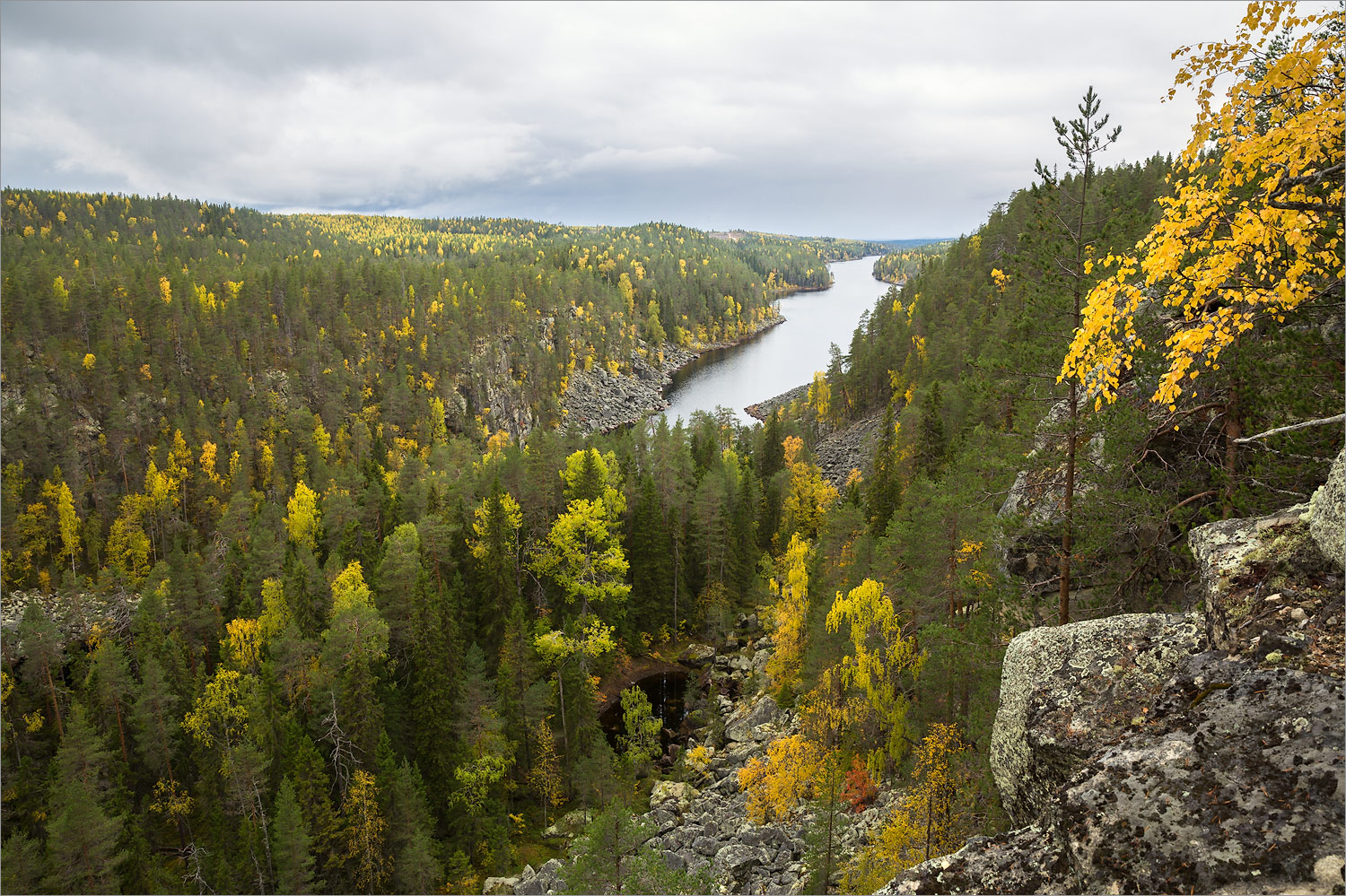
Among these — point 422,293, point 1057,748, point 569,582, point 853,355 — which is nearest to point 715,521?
point 569,582

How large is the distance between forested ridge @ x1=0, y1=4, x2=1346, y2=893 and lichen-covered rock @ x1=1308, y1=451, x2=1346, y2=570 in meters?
1.31

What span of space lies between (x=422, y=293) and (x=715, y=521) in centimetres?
10015

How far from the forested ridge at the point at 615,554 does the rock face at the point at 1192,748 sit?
199cm

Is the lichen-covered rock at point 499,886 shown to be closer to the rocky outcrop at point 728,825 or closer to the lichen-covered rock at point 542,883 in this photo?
the rocky outcrop at point 728,825

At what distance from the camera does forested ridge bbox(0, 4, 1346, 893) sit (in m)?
9.34

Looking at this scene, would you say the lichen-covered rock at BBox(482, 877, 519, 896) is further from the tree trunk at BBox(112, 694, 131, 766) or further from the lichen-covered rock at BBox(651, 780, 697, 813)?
the tree trunk at BBox(112, 694, 131, 766)

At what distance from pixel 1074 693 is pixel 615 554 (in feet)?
128

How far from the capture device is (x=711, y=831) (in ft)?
94.6

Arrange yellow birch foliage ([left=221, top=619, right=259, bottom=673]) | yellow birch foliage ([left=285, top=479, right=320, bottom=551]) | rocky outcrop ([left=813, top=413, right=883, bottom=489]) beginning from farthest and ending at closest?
1. rocky outcrop ([left=813, top=413, right=883, bottom=489])
2. yellow birch foliage ([left=285, top=479, right=320, bottom=551])
3. yellow birch foliage ([left=221, top=619, right=259, bottom=673])

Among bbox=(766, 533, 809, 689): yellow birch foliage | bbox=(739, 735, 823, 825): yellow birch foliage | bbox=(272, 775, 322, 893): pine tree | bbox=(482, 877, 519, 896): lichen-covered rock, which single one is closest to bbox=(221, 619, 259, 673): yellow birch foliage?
bbox=(272, 775, 322, 893): pine tree

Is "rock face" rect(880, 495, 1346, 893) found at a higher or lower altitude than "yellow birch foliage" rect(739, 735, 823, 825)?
higher

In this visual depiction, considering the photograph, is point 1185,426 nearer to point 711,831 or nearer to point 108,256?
point 711,831

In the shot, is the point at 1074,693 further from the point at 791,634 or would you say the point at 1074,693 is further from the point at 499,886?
the point at 791,634

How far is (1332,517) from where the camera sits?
5457 millimetres
